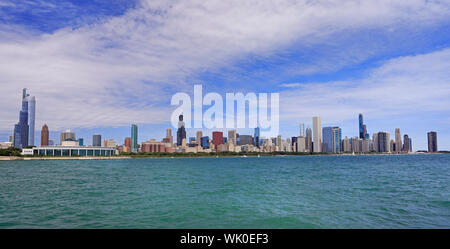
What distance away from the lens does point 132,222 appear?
15.1 m

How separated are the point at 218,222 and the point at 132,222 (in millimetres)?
4772

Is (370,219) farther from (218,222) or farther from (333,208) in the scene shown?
(218,222)

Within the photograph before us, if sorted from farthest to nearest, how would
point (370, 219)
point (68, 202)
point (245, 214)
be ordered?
point (68, 202) < point (245, 214) < point (370, 219)

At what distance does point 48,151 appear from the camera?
6619 inches

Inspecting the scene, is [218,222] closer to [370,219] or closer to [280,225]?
[280,225]

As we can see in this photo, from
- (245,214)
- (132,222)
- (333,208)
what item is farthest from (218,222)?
(333,208)
